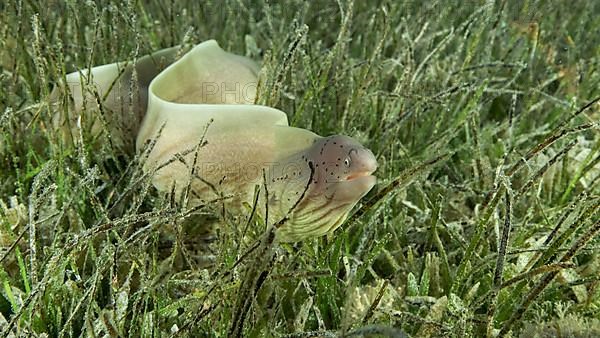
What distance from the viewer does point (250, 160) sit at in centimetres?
139

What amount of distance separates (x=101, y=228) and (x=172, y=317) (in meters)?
0.23

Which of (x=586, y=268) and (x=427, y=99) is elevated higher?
(x=427, y=99)

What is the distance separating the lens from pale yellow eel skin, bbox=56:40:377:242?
124 cm

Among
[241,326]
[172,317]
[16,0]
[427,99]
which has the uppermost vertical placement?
[16,0]

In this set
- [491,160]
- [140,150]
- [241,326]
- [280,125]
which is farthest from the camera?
[491,160]

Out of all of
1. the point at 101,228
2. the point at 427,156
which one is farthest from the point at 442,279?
the point at 101,228

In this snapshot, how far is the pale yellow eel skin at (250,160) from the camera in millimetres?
1239

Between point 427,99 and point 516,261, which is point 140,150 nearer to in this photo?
point 427,99

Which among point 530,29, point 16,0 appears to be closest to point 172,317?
point 16,0

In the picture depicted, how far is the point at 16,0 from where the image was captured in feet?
6.55

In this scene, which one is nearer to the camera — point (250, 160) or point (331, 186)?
point (331, 186)

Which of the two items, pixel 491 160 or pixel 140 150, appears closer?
pixel 140 150

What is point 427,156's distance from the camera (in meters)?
1.80

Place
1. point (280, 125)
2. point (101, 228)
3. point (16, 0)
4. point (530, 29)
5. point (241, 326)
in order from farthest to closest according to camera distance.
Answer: point (530, 29)
point (16, 0)
point (280, 125)
point (101, 228)
point (241, 326)
